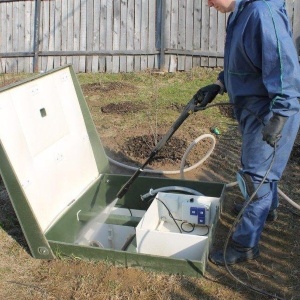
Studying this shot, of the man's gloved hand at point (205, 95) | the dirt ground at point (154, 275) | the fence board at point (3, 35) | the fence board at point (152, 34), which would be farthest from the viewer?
the fence board at point (3, 35)

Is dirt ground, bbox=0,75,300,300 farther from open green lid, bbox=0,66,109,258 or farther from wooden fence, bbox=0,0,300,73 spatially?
wooden fence, bbox=0,0,300,73

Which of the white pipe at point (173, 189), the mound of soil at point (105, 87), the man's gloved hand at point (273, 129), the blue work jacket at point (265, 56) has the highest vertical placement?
the blue work jacket at point (265, 56)

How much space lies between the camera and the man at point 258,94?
108 inches

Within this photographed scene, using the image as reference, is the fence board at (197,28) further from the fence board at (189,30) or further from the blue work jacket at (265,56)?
the blue work jacket at (265,56)

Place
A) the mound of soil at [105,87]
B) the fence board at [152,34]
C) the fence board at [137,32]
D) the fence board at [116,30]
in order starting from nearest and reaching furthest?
the mound of soil at [105,87]
the fence board at [152,34]
the fence board at [137,32]
the fence board at [116,30]

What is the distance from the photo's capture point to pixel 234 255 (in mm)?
3322

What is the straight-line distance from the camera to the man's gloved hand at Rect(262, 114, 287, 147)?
9.02ft

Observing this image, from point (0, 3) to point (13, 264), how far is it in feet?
26.5

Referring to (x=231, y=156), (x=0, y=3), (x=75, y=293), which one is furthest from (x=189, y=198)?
(x=0, y=3)

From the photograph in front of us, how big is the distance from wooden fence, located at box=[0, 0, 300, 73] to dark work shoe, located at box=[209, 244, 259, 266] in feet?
19.8

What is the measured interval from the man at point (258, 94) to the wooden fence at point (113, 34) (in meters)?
5.78

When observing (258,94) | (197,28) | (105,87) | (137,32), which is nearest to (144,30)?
(137,32)

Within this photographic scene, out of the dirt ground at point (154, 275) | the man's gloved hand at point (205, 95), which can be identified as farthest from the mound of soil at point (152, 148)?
the man's gloved hand at point (205, 95)

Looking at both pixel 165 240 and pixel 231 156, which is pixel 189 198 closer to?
pixel 165 240
